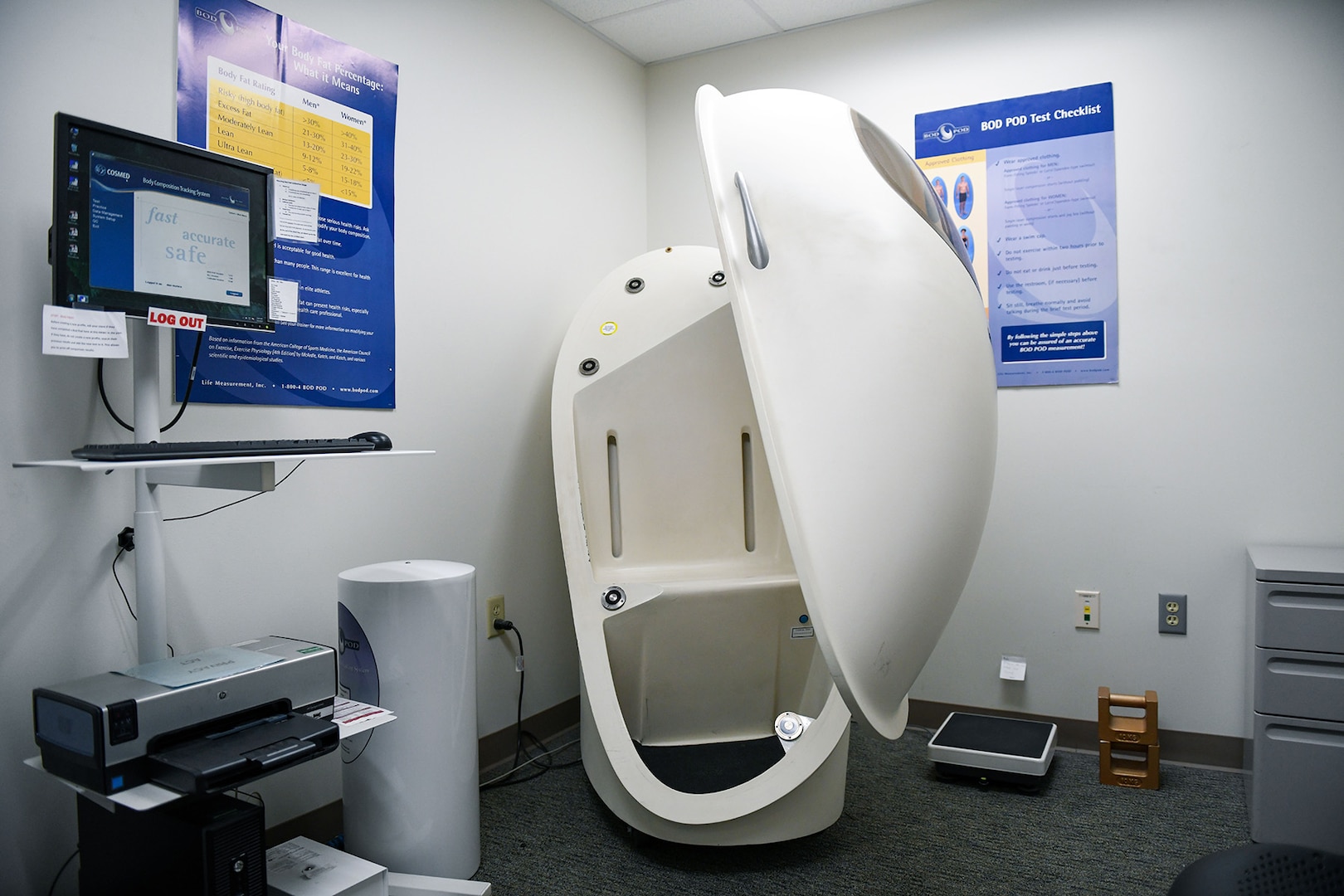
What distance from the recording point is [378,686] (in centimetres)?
173

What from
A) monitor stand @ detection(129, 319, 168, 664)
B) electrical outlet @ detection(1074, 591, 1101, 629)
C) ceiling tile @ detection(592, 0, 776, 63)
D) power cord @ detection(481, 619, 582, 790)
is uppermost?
ceiling tile @ detection(592, 0, 776, 63)

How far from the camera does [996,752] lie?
226cm

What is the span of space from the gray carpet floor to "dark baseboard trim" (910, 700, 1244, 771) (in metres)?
0.05

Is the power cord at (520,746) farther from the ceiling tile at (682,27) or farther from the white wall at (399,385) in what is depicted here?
the ceiling tile at (682,27)

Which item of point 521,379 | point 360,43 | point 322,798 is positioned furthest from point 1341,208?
point 322,798

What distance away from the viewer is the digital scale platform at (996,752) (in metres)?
2.19

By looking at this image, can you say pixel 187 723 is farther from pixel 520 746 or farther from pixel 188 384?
pixel 520 746

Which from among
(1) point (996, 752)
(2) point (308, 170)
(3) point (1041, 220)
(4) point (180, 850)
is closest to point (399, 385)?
(2) point (308, 170)

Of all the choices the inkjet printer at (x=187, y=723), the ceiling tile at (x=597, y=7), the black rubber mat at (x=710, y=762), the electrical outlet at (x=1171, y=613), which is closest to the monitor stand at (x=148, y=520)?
the inkjet printer at (x=187, y=723)

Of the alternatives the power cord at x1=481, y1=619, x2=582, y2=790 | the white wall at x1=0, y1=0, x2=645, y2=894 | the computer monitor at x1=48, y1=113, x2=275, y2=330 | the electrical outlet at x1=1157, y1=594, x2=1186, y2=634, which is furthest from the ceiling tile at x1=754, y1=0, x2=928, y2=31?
the power cord at x1=481, y1=619, x2=582, y2=790

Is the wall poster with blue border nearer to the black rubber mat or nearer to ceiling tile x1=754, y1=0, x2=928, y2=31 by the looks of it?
the black rubber mat

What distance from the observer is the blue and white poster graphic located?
250 cm

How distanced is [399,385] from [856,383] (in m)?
1.31

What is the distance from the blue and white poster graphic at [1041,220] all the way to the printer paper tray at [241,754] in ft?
6.87
